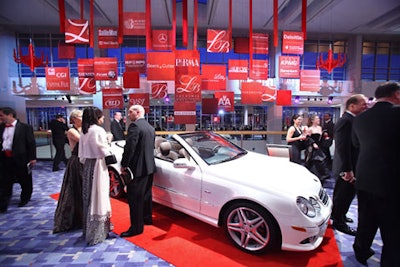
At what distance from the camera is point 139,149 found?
2.82m

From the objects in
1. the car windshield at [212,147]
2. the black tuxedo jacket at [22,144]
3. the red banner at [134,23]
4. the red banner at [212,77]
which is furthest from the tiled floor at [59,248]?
the red banner at [212,77]

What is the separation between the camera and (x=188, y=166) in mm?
2859

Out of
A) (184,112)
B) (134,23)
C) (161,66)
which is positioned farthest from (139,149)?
(184,112)

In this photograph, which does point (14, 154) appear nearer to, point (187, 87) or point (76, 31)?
point (76, 31)

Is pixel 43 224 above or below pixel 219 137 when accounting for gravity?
below

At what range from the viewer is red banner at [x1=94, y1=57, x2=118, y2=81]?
7.84 m

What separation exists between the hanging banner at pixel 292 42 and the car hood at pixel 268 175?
4725mm

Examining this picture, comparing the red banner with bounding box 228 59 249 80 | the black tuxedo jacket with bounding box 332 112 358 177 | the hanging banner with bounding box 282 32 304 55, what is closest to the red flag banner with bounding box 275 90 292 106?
the red banner with bounding box 228 59 249 80

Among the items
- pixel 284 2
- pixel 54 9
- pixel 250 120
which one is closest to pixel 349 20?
pixel 284 2

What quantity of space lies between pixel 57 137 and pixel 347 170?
728cm

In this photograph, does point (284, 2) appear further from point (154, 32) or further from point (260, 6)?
point (154, 32)

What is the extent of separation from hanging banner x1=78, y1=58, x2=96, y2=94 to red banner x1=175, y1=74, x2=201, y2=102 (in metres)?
3.33

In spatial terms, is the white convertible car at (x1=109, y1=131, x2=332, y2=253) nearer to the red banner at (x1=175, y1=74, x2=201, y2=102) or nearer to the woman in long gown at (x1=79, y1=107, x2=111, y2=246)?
Answer: the woman in long gown at (x1=79, y1=107, x2=111, y2=246)

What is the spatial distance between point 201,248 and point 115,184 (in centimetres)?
229
